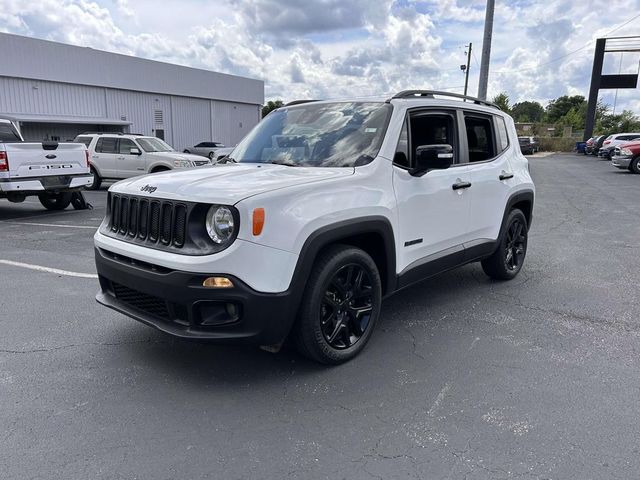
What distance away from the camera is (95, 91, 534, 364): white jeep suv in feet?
9.80

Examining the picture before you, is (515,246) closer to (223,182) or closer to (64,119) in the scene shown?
(223,182)

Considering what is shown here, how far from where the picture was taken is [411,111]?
4219mm

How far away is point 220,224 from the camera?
3.03 m

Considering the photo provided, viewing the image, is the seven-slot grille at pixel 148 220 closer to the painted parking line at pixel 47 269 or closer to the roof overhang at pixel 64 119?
the painted parking line at pixel 47 269

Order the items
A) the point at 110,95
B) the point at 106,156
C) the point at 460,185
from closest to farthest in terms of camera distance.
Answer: the point at 460,185
the point at 106,156
the point at 110,95

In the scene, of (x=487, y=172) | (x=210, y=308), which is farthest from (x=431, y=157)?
(x=210, y=308)

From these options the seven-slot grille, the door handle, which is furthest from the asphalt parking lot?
the door handle

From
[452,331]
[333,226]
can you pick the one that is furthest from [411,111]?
[452,331]

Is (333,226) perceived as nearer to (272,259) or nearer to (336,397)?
(272,259)

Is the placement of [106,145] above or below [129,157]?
above

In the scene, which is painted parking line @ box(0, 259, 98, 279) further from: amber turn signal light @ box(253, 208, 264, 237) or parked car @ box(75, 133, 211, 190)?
parked car @ box(75, 133, 211, 190)

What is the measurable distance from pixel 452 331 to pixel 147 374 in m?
2.49

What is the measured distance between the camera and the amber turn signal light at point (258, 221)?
9.62 feet

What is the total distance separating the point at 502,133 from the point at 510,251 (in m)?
1.36
